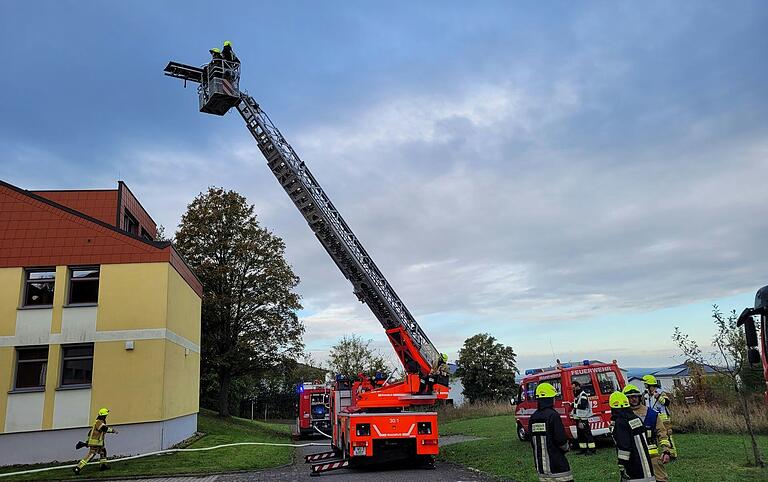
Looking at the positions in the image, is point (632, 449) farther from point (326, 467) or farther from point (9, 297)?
point (9, 297)

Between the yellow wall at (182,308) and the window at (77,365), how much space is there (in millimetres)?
2490

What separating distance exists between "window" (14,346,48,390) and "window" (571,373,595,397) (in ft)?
50.0

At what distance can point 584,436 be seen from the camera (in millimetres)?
13891

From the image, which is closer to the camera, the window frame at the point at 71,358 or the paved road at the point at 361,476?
→ the paved road at the point at 361,476

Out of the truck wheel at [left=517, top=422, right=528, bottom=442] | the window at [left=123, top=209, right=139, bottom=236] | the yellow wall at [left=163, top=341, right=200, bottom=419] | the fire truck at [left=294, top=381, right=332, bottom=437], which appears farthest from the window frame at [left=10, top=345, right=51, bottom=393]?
the truck wheel at [left=517, top=422, right=528, bottom=442]

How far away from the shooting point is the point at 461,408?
35438 millimetres

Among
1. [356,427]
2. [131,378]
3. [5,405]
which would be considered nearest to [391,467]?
[356,427]

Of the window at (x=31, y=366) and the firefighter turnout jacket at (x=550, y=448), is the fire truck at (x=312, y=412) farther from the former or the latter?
the firefighter turnout jacket at (x=550, y=448)

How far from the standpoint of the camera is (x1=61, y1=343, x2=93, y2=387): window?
1728cm

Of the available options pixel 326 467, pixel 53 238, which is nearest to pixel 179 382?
pixel 53 238

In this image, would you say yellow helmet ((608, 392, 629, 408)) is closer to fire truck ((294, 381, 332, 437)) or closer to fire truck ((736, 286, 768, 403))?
fire truck ((736, 286, 768, 403))


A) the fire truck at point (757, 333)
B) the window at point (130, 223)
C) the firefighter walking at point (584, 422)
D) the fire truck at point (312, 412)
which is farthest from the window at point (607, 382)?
the window at point (130, 223)

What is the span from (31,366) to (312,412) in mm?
12887

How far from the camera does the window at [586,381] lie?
14.3m
